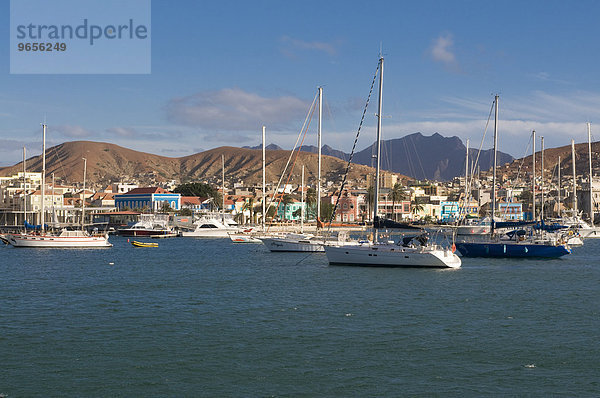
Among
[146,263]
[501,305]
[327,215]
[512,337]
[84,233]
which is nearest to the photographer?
[512,337]

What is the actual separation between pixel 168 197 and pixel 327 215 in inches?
1841

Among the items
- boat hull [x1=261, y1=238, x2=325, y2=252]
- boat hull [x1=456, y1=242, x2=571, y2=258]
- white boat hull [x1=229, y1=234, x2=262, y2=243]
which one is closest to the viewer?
boat hull [x1=456, y1=242, x2=571, y2=258]

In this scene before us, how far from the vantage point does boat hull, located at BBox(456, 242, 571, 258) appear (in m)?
58.4

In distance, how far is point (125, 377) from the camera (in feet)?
64.5

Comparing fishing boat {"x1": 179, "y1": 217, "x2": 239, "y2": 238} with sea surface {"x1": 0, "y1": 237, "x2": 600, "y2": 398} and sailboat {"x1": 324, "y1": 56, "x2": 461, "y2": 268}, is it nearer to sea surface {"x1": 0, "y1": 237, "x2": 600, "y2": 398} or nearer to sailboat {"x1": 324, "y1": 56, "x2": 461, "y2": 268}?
sea surface {"x1": 0, "y1": 237, "x2": 600, "y2": 398}

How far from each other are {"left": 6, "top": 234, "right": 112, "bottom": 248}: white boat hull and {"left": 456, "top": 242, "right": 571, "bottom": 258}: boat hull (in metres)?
39.1

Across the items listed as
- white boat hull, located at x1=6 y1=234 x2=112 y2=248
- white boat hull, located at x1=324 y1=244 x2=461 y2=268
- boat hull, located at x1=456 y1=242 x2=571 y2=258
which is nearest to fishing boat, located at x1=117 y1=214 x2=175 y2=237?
white boat hull, located at x1=6 y1=234 x2=112 y2=248

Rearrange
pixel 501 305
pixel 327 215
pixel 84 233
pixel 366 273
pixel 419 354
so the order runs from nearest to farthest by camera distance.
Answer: pixel 419 354
pixel 501 305
pixel 366 273
pixel 84 233
pixel 327 215

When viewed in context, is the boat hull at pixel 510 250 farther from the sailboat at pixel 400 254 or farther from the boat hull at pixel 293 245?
the sailboat at pixel 400 254

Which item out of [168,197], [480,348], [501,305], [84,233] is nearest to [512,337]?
[480,348]

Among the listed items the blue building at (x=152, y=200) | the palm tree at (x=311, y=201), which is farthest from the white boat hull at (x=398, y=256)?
the blue building at (x=152, y=200)

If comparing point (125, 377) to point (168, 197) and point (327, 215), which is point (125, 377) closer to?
point (327, 215)

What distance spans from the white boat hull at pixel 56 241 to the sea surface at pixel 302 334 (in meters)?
26.3

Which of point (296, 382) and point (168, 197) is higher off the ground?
point (168, 197)
